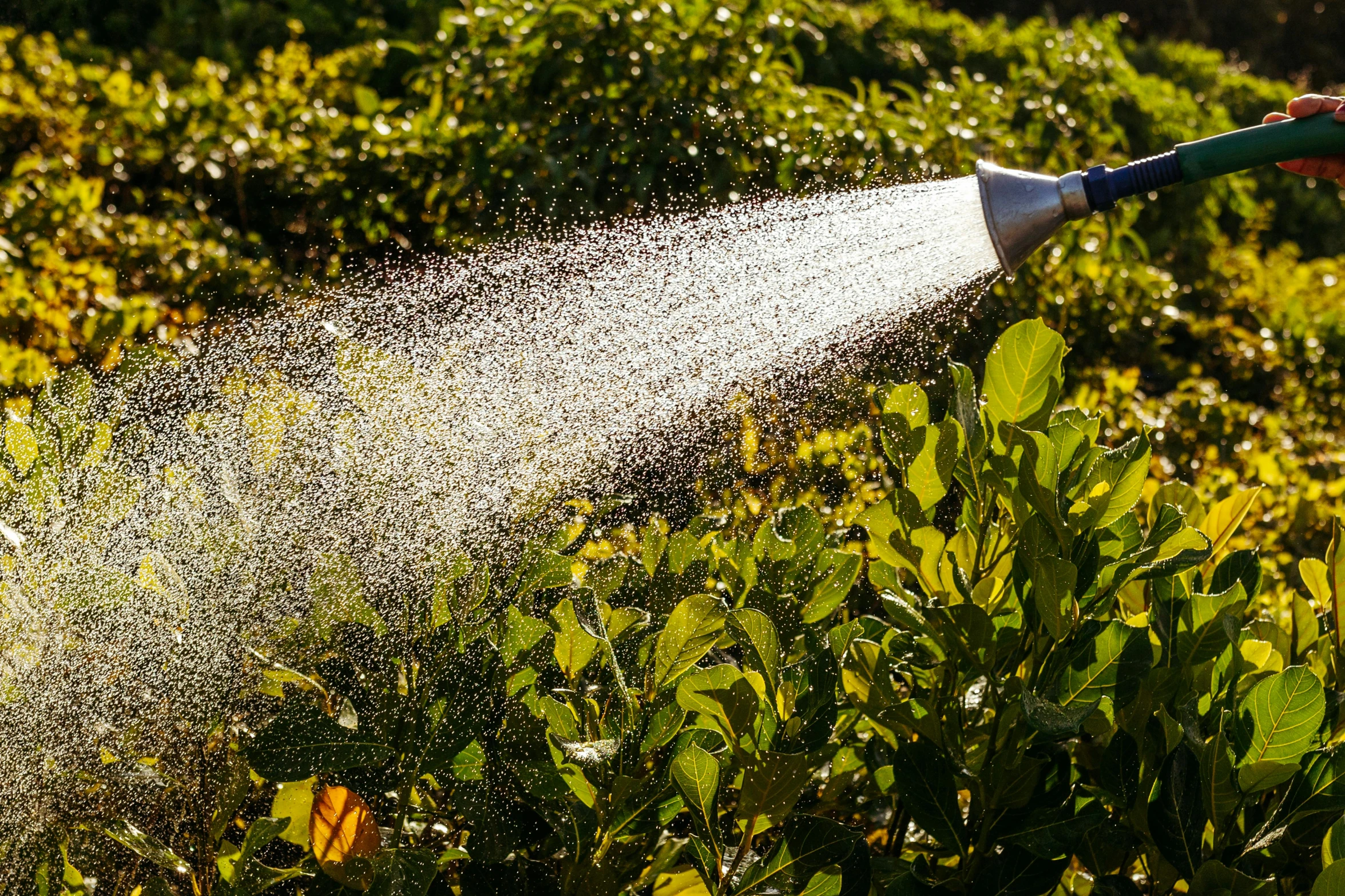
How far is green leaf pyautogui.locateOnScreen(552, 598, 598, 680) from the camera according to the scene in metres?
1.14

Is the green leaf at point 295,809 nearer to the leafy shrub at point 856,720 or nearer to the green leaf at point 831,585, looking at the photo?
the leafy shrub at point 856,720

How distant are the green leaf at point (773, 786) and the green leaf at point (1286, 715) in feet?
1.33

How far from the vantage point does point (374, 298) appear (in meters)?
2.91

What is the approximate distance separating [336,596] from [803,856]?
522 mm

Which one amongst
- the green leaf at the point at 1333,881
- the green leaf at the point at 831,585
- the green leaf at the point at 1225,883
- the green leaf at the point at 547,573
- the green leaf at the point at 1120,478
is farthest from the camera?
the green leaf at the point at 831,585

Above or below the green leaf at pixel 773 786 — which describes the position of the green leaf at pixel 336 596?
above

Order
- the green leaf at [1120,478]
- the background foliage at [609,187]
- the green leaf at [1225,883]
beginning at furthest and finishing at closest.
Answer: the background foliage at [609,187] < the green leaf at [1120,478] < the green leaf at [1225,883]

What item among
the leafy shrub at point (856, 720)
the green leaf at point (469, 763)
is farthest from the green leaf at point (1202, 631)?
the green leaf at point (469, 763)

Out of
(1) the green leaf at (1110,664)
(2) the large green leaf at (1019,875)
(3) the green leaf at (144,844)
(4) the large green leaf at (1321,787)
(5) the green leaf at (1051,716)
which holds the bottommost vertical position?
(2) the large green leaf at (1019,875)

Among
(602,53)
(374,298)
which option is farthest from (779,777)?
(602,53)

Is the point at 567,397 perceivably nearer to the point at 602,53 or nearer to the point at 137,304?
the point at 137,304

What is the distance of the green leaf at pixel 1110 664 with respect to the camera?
1085 mm

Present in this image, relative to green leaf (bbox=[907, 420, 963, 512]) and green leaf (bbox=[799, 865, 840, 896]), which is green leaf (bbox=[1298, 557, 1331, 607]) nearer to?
green leaf (bbox=[907, 420, 963, 512])

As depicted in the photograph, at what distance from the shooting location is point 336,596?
3.84 feet
